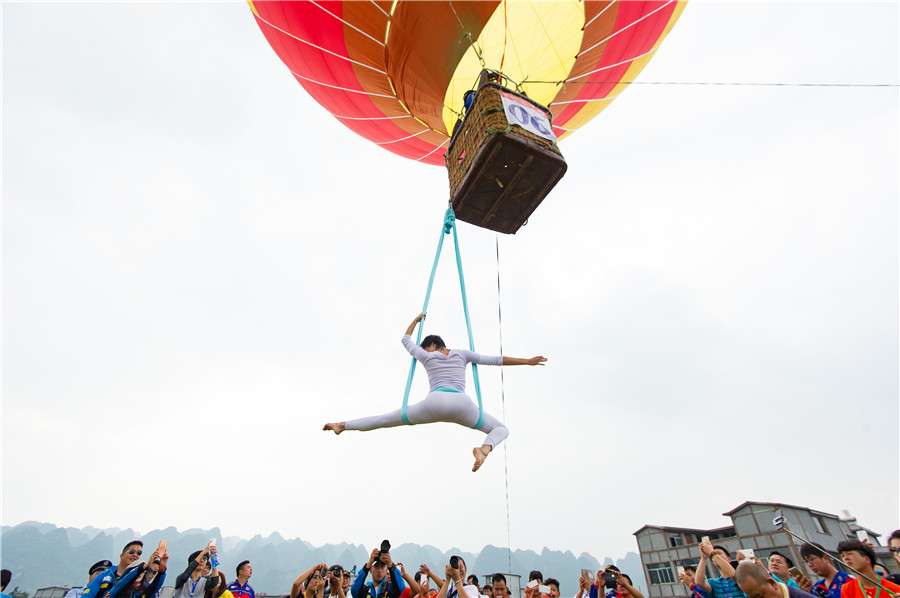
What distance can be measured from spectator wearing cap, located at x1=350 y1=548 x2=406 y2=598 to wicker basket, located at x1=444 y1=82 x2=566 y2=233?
132 inches

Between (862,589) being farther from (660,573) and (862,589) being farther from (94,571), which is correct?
(660,573)

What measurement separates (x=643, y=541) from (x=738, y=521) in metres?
4.66

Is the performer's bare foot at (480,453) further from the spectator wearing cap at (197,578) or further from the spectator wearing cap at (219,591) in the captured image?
the spectator wearing cap at (219,591)

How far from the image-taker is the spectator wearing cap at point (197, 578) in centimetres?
429

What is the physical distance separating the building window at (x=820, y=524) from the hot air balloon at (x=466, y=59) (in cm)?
2002

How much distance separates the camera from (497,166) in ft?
14.1

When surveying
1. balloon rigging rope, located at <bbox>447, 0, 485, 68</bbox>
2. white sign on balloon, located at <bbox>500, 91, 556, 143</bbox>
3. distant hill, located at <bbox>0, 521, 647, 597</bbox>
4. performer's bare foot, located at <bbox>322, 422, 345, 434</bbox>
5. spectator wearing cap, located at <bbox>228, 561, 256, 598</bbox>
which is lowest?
spectator wearing cap, located at <bbox>228, 561, 256, 598</bbox>

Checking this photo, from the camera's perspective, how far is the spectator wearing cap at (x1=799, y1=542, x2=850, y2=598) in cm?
338

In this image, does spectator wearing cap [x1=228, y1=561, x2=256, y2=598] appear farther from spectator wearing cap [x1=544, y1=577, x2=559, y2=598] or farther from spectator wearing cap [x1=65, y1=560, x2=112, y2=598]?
spectator wearing cap [x1=544, y1=577, x2=559, y2=598]

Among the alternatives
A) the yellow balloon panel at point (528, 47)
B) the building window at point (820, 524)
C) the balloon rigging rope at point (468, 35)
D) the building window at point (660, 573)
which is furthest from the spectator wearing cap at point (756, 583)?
the building window at point (660, 573)

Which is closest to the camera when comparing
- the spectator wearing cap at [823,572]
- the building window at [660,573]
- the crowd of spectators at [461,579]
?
the crowd of spectators at [461,579]

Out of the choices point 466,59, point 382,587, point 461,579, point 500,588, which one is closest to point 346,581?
point 382,587

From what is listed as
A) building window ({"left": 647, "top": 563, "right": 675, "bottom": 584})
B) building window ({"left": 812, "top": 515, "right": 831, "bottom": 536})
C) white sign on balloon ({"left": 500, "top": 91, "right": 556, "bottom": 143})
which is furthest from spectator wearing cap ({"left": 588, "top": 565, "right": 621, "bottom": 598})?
building window ({"left": 647, "top": 563, "right": 675, "bottom": 584})

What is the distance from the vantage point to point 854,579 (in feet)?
10.3
